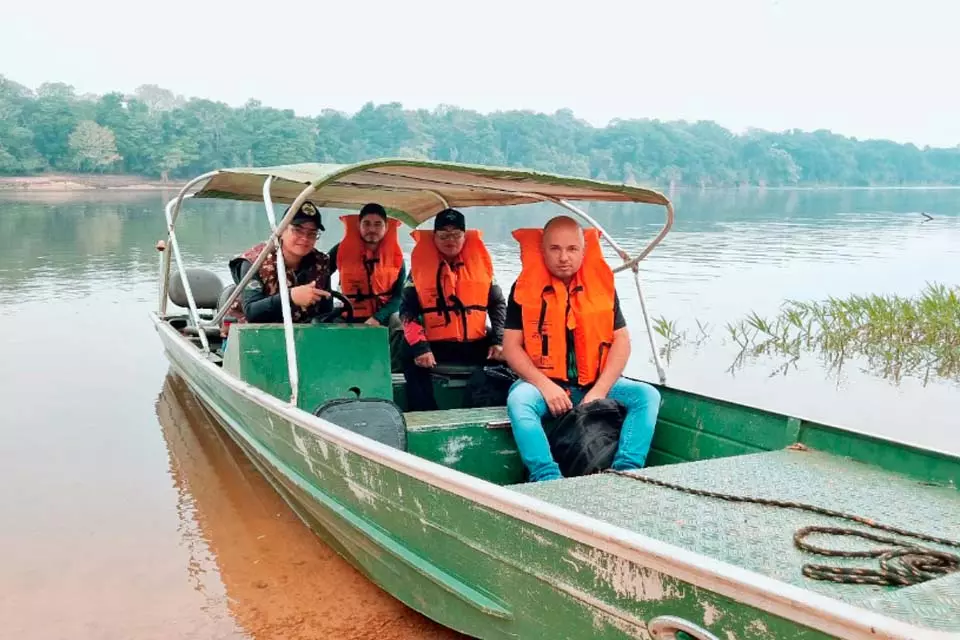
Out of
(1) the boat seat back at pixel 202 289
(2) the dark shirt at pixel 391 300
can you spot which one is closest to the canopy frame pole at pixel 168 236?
(1) the boat seat back at pixel 202 289

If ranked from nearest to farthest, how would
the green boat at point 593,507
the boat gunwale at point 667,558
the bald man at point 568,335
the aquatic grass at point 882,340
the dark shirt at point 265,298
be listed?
the boat gunwale at point 667,558
the green boat at point 593,507
the bald man at point 568,335
the dark shirt at point 265,298
the aquatic grass at point 882,340

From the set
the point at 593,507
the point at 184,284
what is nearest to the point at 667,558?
the point at 593,507

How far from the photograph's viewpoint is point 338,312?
604 cm

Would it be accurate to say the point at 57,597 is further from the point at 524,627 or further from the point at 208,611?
the point at 524,627

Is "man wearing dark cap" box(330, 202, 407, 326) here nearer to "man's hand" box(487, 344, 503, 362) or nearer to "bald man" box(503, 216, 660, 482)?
"man's hand" box(487, 344, 503, 362)

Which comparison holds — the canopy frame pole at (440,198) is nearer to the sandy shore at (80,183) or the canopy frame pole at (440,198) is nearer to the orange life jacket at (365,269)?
the orange life jacket at (365,269)

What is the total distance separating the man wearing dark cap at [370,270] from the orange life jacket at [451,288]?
0.62 metres

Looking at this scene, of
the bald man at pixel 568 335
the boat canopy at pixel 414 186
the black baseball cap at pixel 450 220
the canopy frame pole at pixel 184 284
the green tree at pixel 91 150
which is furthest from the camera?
the green tree at pixel 91 150

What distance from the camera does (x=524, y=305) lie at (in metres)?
4.24

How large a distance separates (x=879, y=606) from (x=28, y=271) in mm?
16453

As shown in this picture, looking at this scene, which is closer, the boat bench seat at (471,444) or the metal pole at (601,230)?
the boat bench seat at (471,444)

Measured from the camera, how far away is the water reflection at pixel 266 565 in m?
3.71

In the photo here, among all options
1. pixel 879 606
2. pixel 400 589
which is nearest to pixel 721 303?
pixel 400 589

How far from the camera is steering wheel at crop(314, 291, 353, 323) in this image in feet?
17.1
